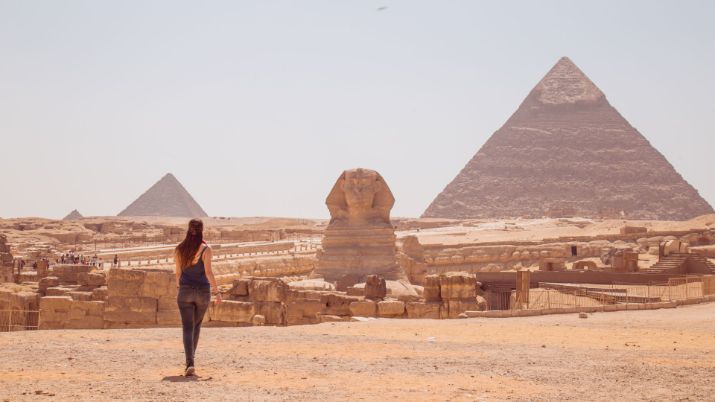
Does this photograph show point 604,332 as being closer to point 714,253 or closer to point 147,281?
point 147,281

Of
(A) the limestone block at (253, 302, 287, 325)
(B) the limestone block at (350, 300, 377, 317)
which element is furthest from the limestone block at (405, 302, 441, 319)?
(A) the limestone block at (253, 302, 287, 325)

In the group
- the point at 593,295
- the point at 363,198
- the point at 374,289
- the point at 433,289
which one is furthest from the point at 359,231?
the point at 433,289

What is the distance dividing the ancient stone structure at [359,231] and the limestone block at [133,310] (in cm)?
665

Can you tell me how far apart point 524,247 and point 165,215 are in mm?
92966

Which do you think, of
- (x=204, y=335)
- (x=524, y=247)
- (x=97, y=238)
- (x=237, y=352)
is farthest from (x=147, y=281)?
(x=97, y=238)

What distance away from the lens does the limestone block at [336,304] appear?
11.8m

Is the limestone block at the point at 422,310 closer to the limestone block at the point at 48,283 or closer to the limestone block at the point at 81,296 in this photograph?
the limestone block at the point at 81,296

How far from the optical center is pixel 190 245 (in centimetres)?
607

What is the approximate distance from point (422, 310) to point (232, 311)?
265 cm

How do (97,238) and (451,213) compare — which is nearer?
(97,238)

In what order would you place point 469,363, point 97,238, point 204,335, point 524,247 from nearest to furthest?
point 469,363
point 204,335
point 524,247
point 97,238

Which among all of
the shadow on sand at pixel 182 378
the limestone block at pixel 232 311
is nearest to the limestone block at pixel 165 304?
the limestone block at pixel 232 311

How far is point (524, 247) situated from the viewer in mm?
38781

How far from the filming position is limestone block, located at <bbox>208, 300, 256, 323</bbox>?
1021cm
